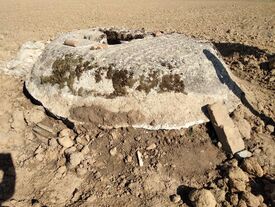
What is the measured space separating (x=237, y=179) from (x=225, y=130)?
655 millimetres

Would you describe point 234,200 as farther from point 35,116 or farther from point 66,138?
point 35,116

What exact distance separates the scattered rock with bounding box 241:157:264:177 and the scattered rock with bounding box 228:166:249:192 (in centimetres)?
9

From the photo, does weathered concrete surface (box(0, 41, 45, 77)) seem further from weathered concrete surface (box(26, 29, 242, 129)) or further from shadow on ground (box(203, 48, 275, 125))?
shadow on ground (box(203, 48, 275, 125))

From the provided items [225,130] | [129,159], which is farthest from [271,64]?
[129,159]

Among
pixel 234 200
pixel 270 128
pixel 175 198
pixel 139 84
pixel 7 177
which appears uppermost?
pixel 139 84

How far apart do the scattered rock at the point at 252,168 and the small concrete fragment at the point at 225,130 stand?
0.83 feet

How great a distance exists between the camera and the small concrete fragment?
4.58 meters

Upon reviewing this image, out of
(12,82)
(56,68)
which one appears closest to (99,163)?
(56,68)

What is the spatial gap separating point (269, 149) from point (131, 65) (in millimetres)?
2164

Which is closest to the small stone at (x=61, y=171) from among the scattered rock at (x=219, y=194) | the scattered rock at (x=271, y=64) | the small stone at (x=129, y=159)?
the small stone at (x=129, y=159)

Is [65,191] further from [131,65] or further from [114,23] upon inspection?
[114,23]

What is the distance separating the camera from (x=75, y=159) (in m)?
4.70

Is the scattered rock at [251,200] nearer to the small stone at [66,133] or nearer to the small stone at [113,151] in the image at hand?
the small stone at [113,151]

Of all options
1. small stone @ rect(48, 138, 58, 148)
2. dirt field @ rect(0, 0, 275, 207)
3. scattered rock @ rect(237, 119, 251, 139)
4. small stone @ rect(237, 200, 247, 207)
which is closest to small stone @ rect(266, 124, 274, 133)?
dirt field @ rect(0, 0, 275, 207)
